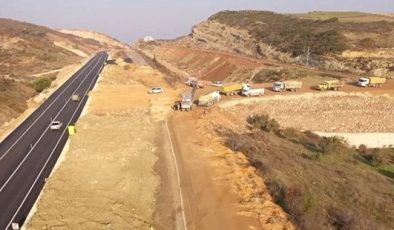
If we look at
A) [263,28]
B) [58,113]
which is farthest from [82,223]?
[263,28]

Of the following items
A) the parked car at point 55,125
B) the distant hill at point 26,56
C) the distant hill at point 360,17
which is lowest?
the parked car at point 55,125

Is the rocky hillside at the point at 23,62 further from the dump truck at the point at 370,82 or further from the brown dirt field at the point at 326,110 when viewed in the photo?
the dump truck at the point at 370,82

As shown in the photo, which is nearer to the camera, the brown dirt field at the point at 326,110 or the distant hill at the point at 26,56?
the brown dirt field at the point at 326,110

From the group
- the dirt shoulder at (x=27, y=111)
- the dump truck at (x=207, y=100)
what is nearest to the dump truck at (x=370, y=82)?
the dump truck at (x=207, y=100)

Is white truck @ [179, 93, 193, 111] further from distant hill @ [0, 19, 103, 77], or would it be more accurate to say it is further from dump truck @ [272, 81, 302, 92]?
distant hill @ [0, 19, 103, 77]

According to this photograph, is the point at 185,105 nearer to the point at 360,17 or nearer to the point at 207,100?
the point at 207,100

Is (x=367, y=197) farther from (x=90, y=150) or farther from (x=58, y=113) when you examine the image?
(x=58, y=113)
